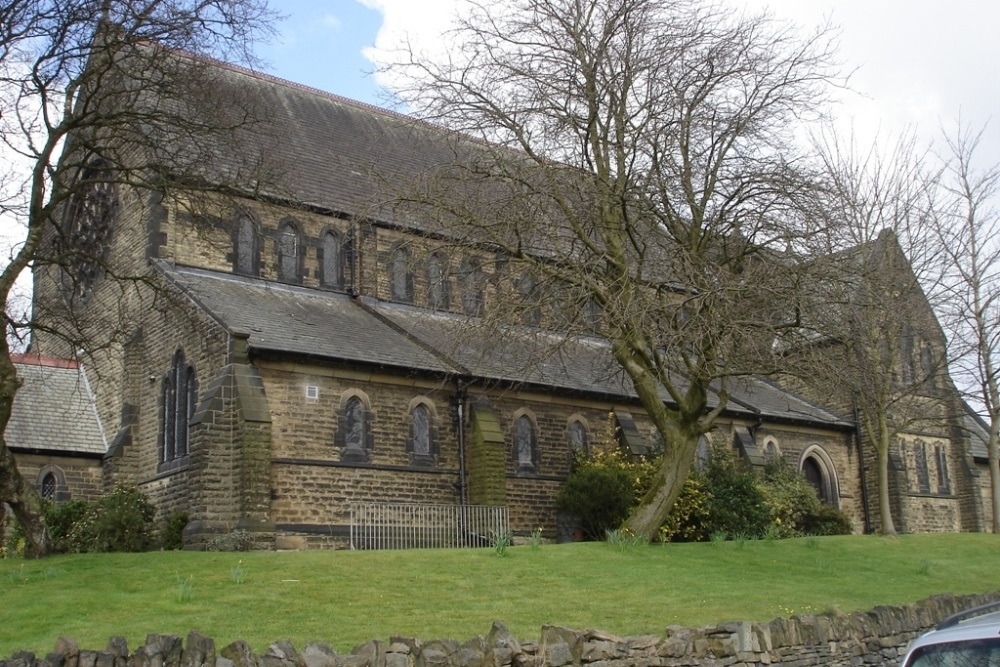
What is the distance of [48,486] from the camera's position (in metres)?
25.0

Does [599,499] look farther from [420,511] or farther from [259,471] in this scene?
[259,471]

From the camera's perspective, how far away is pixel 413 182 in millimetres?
19281

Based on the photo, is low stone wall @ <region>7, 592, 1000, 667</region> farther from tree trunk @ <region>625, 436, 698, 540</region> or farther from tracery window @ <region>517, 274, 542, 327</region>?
tracery window @ <region>517, 274, 542, 327</region>

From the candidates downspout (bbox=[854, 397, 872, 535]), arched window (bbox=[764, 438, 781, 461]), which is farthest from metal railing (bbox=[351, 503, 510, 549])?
downspout (bbox=[854, 397, 872, 535])

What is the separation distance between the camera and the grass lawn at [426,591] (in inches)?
468

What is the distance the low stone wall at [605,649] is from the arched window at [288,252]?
58.9ft

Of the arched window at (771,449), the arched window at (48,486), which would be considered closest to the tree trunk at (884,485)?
the arched window at (771,449)

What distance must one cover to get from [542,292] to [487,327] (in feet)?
4.46

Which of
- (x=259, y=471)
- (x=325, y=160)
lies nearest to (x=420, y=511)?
(x=259, y=471)

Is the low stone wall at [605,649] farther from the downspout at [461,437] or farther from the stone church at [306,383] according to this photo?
the downspout at [461,437]

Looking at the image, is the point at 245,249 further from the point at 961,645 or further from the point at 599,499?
the point at 961,645

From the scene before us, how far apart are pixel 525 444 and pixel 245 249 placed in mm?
8368

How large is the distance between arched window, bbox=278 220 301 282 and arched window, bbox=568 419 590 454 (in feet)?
25.7

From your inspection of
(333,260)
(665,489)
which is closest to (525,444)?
(665,489)
